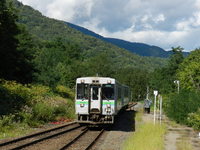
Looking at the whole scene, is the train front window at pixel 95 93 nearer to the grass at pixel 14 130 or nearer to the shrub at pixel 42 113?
the grass at pixel 14 130

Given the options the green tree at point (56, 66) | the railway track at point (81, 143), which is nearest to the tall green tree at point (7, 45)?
the green tree at point (56, 66)

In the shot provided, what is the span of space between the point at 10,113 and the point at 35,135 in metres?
3.78

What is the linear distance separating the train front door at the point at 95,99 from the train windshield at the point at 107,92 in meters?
0.30

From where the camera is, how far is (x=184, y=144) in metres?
13.5

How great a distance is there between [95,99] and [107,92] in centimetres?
83

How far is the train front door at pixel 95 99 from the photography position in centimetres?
1839

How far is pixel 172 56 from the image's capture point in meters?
59.8

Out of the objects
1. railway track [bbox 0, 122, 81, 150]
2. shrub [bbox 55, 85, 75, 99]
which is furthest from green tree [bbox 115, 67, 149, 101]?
railway track [bbox 0, 122, 81, 150]

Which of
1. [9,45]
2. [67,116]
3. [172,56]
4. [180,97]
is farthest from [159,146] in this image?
[172,56]

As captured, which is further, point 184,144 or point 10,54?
point 10,54

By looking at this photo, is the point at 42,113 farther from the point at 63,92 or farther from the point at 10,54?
the point at 63,92

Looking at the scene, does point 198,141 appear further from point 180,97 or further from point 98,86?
point 180,97

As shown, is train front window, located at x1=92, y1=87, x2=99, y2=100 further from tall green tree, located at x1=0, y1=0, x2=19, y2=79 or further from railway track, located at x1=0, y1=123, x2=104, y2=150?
tall green tree, located at x1=0, y1=0, x2=19, y2=79

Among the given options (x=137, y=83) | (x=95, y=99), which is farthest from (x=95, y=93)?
(x=137, y=83)
